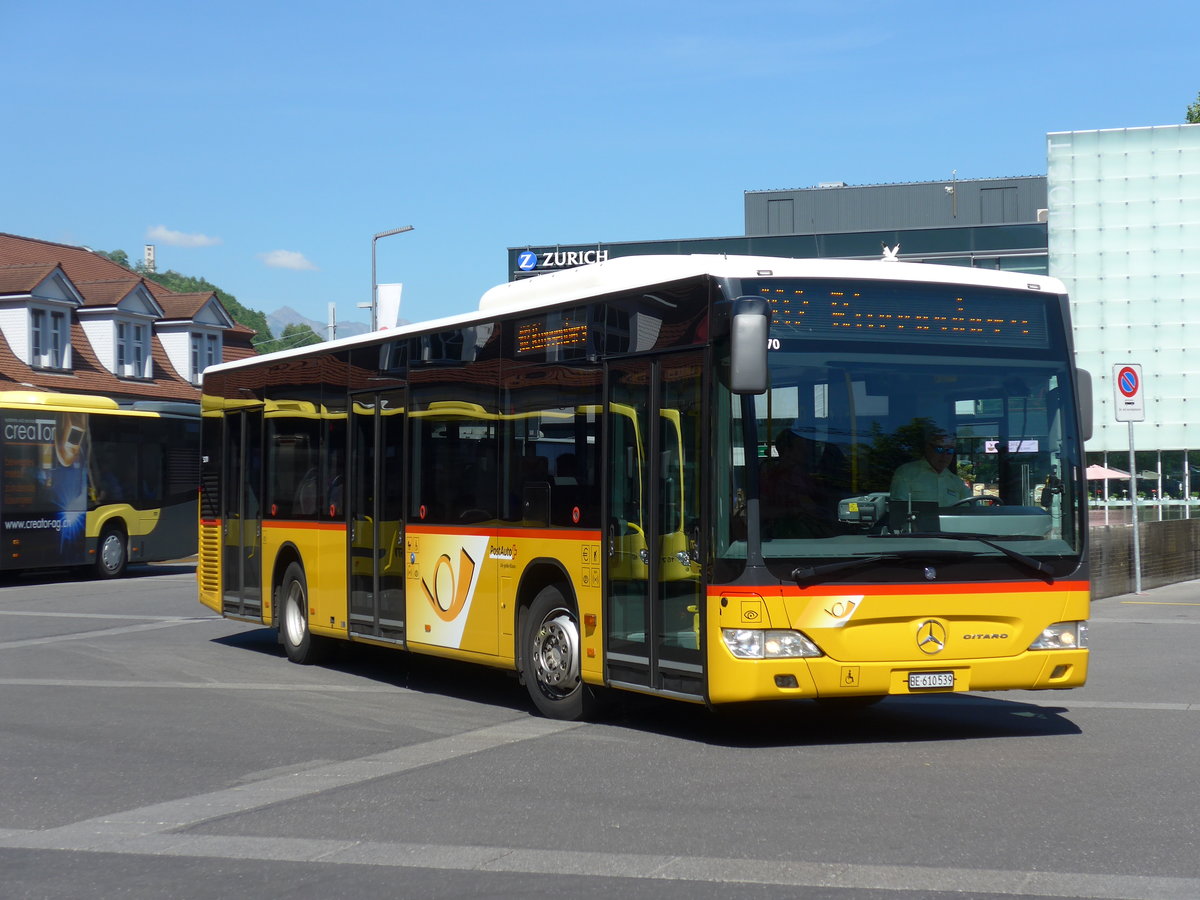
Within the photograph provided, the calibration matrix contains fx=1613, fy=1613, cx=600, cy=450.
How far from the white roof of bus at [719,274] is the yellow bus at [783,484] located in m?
0.02

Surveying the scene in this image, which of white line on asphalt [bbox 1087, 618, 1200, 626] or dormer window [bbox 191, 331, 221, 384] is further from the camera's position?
dormer window [bbox 191, 331, 221, 384]

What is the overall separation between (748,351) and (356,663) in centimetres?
828

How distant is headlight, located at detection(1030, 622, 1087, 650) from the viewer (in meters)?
10.1

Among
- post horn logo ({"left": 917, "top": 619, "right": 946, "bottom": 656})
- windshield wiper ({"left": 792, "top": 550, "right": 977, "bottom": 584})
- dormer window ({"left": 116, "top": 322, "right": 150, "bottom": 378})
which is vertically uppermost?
dormer window ({"left": 116, "top": 322, "right": 150, "bottom": 378})

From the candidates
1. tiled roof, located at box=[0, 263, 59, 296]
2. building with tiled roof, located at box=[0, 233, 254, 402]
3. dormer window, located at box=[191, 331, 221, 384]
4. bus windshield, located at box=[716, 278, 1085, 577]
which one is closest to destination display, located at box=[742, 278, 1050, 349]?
bus windshield, located at box=[716, 278, 1085, 577]

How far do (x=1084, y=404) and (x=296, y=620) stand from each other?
28.3 ft

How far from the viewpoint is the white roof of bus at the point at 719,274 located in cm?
989

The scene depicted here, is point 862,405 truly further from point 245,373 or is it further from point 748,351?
point 245,373

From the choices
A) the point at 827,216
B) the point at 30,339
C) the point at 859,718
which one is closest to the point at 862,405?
the point at 859,718

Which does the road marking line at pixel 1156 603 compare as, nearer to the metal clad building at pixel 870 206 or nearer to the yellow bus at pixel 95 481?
the yellow bus at pixel 95 481

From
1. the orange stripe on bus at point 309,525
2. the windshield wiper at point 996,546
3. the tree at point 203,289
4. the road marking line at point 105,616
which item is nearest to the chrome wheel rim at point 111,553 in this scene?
the road marking line at point 105,616

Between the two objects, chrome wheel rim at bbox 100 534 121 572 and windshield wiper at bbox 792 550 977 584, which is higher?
windshield wiper at bbox 792 550 977 584

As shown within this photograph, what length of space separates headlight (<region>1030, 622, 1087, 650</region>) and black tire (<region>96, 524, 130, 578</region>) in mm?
23812

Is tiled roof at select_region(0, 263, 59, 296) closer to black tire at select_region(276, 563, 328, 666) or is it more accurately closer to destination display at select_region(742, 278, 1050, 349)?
black tire at select_region(276, 563, 328, 666)
